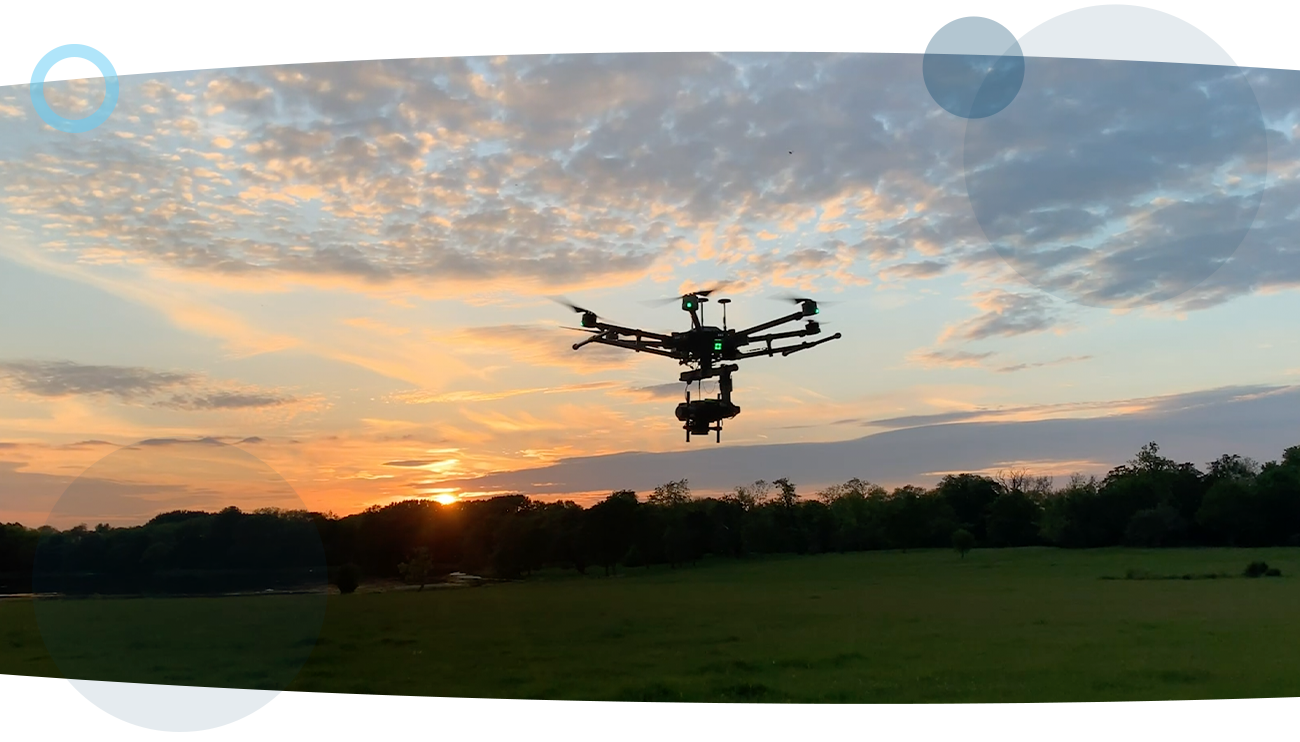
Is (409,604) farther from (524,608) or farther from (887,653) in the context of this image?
(887,653)

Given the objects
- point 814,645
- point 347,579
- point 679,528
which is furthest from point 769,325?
point 679,528

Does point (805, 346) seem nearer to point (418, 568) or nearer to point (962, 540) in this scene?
point (418, 568)

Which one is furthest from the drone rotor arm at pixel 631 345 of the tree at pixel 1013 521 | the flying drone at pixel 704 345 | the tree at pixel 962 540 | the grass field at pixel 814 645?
the tree at pixel 1013 521

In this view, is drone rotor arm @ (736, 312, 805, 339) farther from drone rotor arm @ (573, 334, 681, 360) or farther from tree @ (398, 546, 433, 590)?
tree @ (398, 546, 433, 590)

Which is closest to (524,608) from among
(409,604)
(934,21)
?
(409,604)

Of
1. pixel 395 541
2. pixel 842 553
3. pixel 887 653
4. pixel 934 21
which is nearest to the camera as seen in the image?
pixel 934 21

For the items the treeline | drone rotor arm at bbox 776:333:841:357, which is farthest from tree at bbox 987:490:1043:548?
drone rotor arm at bbox 776:333:841:357
